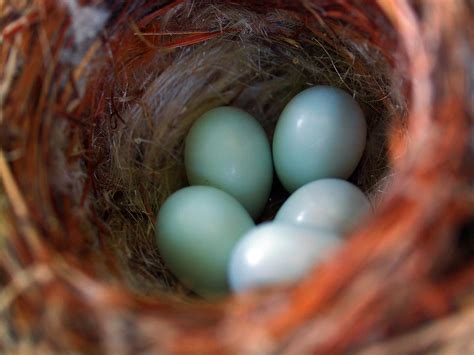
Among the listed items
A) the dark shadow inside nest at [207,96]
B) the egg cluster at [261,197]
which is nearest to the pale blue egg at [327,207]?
the egg cluster at [261,197]

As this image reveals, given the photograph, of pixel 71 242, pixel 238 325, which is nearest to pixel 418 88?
pixel 238 325

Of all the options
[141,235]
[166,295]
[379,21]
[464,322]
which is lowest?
[464,322]

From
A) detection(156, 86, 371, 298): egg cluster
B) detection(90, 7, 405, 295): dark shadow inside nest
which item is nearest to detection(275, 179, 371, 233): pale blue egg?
detection(156, 86, 371, 298): egg cluster

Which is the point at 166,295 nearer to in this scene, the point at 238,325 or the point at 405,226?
the point at 238,325

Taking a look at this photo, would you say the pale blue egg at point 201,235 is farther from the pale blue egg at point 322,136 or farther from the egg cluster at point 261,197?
the pale blue egg at point 322,136

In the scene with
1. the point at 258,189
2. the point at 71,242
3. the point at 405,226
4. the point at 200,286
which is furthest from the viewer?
the point at 258,189

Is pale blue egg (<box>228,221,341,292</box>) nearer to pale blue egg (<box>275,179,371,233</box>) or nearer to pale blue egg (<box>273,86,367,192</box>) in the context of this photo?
pale blue egg (<box>275,179,371,233</box>)

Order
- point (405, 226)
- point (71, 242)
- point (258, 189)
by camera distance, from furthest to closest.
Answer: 1. point (258, 189)
2. point (71, 242)
3. point (405, 226)
